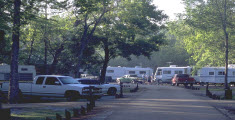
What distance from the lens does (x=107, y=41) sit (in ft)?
114

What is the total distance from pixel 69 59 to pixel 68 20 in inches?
285

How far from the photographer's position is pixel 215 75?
145 ft

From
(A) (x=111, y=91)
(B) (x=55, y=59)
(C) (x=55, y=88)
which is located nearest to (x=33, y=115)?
(C) (x=55, y=88)

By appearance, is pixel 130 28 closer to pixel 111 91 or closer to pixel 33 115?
pixel 111 91

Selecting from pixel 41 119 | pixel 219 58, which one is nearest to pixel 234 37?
pixel 219 58

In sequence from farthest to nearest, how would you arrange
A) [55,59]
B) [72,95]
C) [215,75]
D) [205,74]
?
[205,74]
[215,75]
[55,59]
[72,95]

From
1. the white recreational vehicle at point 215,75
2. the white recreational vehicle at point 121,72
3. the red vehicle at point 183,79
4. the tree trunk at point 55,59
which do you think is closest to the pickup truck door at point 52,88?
the tree trunk at point 55,59

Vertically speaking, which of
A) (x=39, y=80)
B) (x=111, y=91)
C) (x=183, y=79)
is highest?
(x=39, y=80)

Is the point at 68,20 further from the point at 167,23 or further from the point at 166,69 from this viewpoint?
the point at 166,69

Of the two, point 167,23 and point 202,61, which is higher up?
point 167,23

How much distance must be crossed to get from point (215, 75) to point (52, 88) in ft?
100

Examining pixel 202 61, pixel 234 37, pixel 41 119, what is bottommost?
pixel 41 119

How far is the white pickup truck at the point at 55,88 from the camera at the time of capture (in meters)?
19.0

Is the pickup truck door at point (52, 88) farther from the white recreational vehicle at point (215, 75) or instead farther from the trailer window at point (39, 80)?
the white recreational vehicle at point (215, 75)
